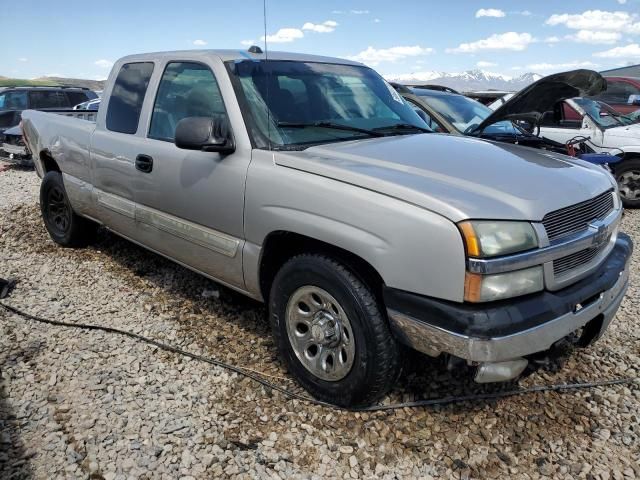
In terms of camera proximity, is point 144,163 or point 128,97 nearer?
point 144,163

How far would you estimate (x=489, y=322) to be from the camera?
203 centimetres

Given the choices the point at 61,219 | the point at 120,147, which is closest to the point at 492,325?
the point at 120,147

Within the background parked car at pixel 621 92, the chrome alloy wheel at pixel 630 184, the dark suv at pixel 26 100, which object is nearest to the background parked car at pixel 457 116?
the chrome alloy wheel at pixel 630 184

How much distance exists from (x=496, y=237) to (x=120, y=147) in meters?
A: 2.89

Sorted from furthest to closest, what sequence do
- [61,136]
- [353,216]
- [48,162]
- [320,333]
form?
[48,162] → [61,136] → [320,333] → [353,216]

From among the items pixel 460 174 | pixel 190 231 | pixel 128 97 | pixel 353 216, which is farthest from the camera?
pixel 128 97

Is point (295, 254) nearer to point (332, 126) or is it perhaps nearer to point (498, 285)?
point (332, 126)

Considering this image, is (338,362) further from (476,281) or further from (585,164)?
(585,164)

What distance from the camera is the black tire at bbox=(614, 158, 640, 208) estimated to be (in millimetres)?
7365

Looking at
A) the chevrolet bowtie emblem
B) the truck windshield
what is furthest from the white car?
the chevrolet bowtie emblem

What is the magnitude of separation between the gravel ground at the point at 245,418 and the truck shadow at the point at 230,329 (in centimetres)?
1

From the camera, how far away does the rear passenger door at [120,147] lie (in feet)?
12.2

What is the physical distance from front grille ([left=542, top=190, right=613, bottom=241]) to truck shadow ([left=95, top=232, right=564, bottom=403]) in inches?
28.5

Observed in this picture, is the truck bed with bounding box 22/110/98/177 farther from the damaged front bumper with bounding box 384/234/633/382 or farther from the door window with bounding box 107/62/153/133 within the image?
the damaged front bumper with bounding box 384/234/633/382
